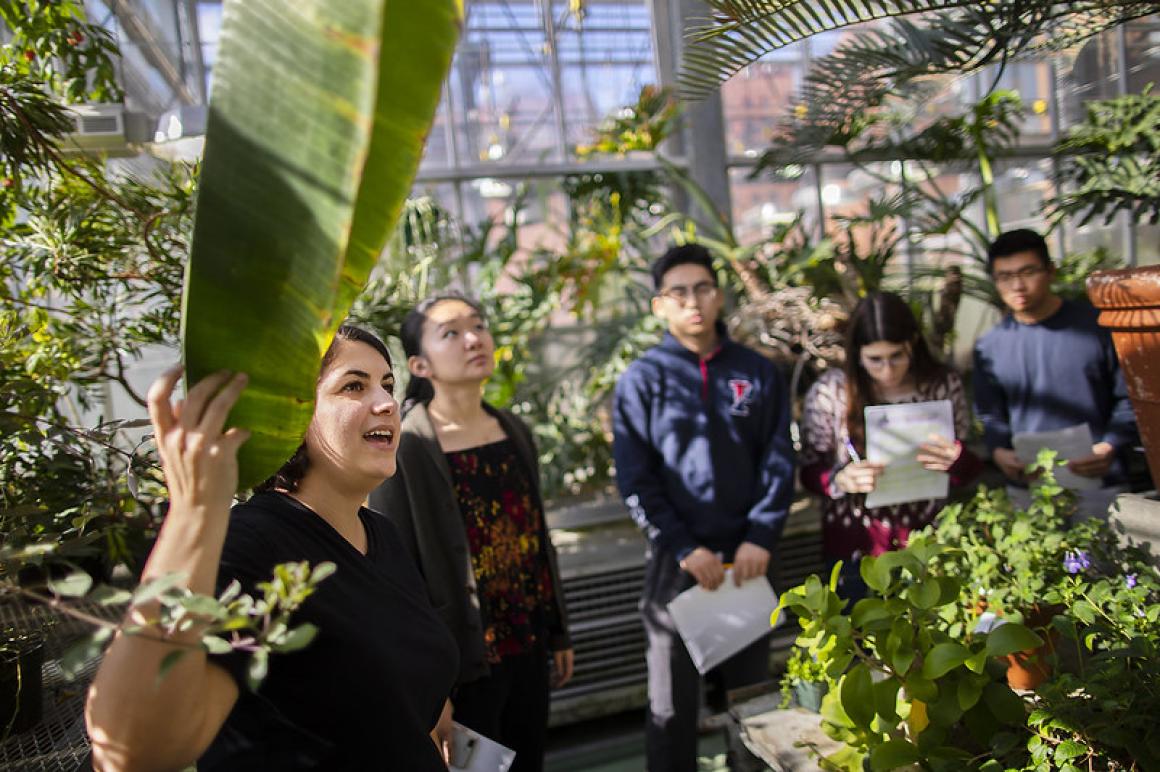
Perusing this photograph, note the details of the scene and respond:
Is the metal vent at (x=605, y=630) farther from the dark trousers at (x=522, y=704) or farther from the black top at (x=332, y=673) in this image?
the black top at (x=332, y=673)

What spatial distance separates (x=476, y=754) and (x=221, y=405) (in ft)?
3.91

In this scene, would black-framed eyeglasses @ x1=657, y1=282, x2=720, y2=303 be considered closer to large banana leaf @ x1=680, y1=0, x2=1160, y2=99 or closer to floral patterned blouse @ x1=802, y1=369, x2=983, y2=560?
floral patterned blouse @ x1=802, y1=369, x2=983, y2=560

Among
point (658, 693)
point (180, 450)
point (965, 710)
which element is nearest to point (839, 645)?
point (965, 710)

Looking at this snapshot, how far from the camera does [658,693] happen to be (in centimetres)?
259

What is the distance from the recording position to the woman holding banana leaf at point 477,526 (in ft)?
7.20

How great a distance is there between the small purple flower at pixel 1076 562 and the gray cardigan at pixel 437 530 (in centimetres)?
130

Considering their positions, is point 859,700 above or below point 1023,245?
below

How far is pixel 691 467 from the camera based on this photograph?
263cm

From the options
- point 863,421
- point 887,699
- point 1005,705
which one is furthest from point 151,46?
point 1005,705

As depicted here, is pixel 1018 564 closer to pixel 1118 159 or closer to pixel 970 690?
pixel 970 690

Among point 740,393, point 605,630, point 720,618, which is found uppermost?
point 740,393

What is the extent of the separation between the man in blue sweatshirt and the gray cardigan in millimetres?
628

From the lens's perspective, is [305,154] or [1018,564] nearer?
[305,154]

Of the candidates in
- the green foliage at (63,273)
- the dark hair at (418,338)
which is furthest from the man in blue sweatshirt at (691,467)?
the green foliage at (63,273)
